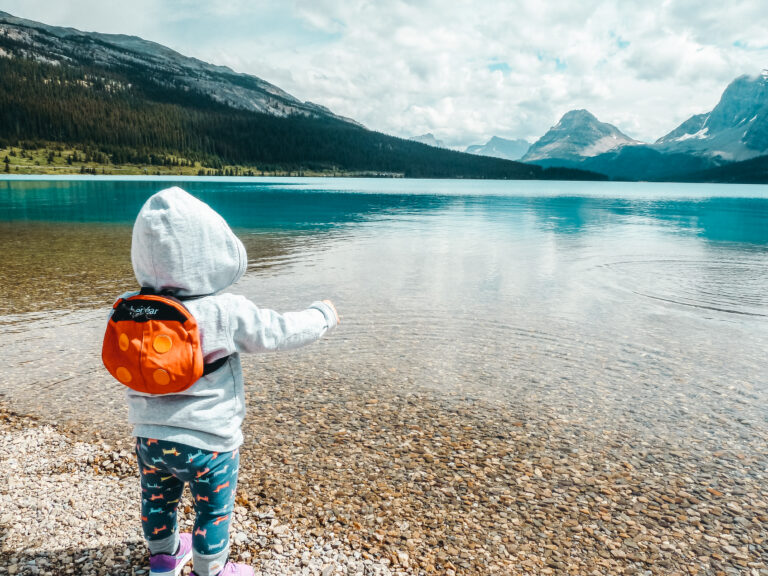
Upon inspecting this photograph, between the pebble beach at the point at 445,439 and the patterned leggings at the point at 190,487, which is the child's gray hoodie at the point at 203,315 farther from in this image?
the pebble beach at the point at 445,439

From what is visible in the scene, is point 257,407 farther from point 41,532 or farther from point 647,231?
point 647,231

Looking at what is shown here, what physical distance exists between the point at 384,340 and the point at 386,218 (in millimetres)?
35758

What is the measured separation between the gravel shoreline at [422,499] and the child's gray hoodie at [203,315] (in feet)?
5.92

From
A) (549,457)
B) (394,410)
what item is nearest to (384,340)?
(394,410)

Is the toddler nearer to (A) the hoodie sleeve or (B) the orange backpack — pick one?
(A) the hoodie sleeve

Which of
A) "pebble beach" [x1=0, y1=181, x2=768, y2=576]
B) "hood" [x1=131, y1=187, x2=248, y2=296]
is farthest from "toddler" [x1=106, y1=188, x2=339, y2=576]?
"pebble beach" [x1=0, y1=181, x2=768, y2=576]

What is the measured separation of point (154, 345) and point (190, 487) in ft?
3.76

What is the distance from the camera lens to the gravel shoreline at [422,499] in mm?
4516

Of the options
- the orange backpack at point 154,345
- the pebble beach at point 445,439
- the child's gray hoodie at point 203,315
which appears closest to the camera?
the orange backpack at point 154,345

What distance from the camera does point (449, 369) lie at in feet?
31.3

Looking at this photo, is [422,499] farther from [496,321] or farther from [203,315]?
[496,321]

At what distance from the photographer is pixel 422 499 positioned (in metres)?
5.44

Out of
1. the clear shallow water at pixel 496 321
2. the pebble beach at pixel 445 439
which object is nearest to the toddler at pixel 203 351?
the pebble beach at pixel 445 439

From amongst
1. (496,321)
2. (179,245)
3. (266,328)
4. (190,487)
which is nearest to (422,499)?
(190,487)
